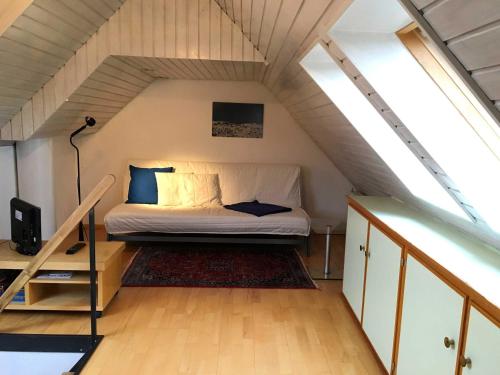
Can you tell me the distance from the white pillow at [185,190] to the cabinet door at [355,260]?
1.90m

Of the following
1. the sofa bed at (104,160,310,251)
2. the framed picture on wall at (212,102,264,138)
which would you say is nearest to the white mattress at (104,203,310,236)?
the sofa bed at (104,160,310,251)

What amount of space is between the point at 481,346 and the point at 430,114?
85cm

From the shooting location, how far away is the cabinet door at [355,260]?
2557mm

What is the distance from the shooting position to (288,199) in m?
4.59

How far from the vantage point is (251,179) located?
15.3ft

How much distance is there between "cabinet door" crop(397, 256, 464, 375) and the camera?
1453 mm

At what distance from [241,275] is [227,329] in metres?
0.89

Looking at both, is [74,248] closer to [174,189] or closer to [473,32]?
[174,189]

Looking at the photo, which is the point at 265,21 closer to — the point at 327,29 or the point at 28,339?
the point at 327,29

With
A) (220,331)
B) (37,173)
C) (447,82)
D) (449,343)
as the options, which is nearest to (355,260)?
(220,331)

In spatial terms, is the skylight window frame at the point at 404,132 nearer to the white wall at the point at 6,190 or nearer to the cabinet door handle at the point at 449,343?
the cabinet door handle at the point at 449,343

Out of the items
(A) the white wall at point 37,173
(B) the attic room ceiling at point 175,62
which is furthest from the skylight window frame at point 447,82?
(A) the white wall at point 37,173

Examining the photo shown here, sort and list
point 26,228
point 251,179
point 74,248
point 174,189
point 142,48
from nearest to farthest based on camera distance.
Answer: point 26,228 < point 74,248 < point 142,48 < point 174,189 < point 251,179

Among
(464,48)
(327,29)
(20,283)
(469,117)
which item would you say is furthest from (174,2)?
(464,48)
